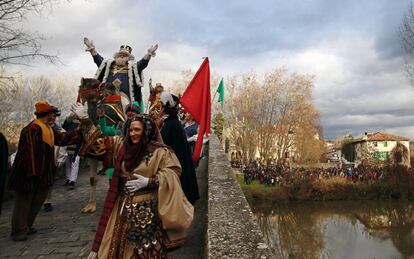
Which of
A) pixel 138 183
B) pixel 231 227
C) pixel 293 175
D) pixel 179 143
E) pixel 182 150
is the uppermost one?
pixel 179 143

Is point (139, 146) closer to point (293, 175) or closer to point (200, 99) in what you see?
point (200, 99)

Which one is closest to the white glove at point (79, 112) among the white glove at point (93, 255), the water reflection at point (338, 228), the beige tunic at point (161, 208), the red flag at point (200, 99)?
the beige tunic at point (161, 208)

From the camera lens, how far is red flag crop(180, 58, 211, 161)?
6.26 meters

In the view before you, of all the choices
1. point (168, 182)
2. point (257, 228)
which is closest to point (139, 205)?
point (168, 182)

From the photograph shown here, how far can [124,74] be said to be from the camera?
8.55 m

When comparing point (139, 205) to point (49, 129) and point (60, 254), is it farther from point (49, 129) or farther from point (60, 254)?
point (49, 129)

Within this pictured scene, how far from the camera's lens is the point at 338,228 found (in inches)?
1169

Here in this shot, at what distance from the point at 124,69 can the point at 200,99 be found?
9.74 ft

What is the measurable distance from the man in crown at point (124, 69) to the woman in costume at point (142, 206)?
17.0 feet

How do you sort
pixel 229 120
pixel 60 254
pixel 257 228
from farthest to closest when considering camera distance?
pixel 229 120 → pixel 60 254 → pixel 257 228

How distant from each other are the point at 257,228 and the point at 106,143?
1825 mm

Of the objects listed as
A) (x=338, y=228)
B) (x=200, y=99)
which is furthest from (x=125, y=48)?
(x=338, y=228)

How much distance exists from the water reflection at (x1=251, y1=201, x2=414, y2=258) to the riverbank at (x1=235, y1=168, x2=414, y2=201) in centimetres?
96

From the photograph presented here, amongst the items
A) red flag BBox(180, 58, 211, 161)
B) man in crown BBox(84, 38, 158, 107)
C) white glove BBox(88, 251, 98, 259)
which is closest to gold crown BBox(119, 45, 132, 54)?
man in crown BBox(84, 38, 158, 107)
